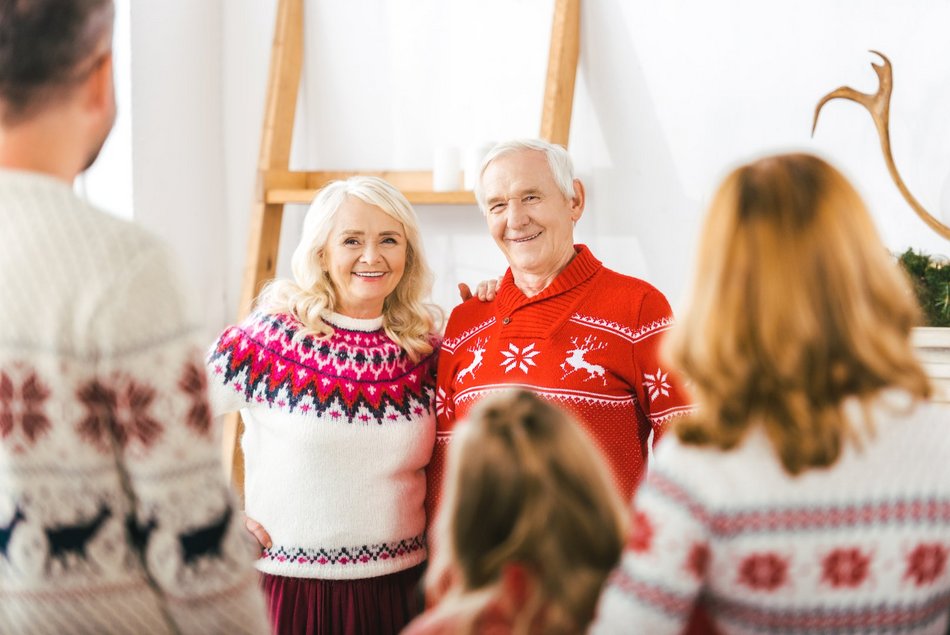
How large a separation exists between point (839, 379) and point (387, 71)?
7.46ft

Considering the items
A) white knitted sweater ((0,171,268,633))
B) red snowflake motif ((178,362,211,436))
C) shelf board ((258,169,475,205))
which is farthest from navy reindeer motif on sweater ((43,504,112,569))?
shelf board ((258,169,475,205))

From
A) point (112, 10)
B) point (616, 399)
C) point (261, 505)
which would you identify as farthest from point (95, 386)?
point (616, 399)

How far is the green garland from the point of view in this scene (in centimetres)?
207

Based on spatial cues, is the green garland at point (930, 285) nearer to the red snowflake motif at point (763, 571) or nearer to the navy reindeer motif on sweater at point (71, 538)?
the red snowflake motif at point (763, 571)

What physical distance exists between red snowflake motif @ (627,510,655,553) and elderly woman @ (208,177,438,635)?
3.07ft

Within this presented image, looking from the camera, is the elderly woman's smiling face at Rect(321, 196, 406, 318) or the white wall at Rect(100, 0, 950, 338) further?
the white wall at Rect(100, 0, 950, 338)

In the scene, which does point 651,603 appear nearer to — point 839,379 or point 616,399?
point 839,379

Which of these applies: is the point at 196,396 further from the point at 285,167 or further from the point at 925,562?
the point at 285,167

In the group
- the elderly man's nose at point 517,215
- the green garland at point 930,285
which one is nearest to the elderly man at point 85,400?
the elderly man's nose at point 517,215

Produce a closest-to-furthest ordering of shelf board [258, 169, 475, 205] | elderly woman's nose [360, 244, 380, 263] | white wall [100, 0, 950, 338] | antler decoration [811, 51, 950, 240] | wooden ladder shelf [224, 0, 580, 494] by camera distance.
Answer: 1. elderly woman's nose [360, 244, 380, 263]
2. antler decoration [811, 51, 950, 240]
3. white wall [100, 0, 950, 338]
4. wooden ladder shelf [224, 0, 580, 494]
5. shelf board [258, 169, 475, 205]

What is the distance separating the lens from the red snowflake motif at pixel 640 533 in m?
0.89

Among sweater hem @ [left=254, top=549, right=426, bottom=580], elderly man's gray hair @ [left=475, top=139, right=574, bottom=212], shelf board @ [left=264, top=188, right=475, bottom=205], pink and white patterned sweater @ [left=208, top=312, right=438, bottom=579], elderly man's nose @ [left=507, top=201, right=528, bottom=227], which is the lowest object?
sweater hem @ [left=254, top=549, right=426, bottom=580]

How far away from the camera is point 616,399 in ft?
5.82

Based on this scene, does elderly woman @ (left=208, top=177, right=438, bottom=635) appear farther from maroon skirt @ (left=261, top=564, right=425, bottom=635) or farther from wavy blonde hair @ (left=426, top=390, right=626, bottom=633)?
wavy blonde hair @ (left=426, top=390, right=626, bottom=633)
